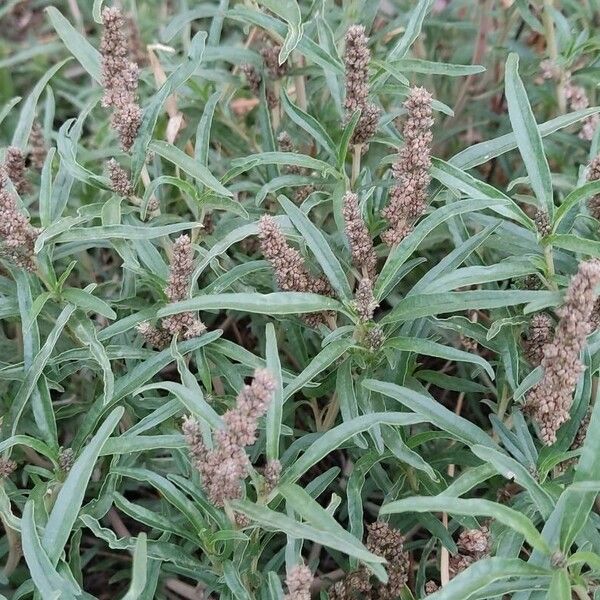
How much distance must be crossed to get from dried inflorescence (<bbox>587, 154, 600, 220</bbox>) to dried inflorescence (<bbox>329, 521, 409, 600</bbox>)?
67 cm

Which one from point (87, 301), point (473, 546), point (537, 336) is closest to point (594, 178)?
point (537, 336)

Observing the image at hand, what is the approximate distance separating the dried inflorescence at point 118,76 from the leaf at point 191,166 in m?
0.05

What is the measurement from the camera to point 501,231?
59.3 inches

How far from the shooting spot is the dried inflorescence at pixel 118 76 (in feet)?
4.46

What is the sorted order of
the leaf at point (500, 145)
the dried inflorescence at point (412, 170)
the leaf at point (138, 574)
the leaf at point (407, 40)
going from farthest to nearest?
the leaf at point (407, 40) → the leaf at point (500, 145) → the dried inflorescence at point (412, 170) → the leaf at point (138, 574)

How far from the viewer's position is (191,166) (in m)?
1.44

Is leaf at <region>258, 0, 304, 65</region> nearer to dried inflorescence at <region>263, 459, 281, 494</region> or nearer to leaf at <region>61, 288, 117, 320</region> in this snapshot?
leaf at <region>61, 288, 117, 320</region>

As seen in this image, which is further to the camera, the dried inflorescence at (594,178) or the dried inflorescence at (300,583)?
the dried inflorescence at (594,178)

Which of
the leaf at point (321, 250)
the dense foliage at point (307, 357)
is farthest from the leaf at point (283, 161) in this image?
the leaf at point (321, 250)

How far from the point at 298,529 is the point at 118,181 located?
701mm

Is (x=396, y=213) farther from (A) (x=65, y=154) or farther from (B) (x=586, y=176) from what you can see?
(A) (x=65, y=154)

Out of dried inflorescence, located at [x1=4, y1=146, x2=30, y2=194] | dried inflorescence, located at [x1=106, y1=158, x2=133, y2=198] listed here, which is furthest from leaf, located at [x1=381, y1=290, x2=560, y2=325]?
dried inflorescence, located at [x1=4, y1=146, x2=30, y2=194]

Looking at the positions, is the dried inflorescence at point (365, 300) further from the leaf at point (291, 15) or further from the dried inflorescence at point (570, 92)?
the dried inflorescence at point (570, 92)

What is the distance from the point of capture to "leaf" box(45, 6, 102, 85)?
156 cm
